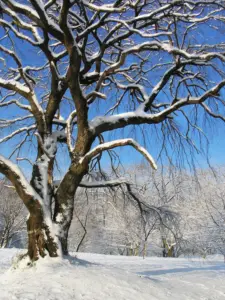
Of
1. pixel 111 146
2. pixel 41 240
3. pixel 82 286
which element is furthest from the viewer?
pixel 111 146

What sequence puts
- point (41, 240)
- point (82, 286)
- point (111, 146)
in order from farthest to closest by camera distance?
1. point (111, 146)
2. point (41, 240)
3. point (82, 286)

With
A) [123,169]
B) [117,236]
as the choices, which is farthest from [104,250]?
[123,169]

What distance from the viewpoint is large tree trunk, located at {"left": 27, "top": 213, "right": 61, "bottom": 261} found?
5209mm

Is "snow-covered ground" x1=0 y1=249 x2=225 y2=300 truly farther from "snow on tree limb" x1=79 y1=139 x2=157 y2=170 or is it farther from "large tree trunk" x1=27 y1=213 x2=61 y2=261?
"snow on tree limb" x1=79 y1=139 x2=157 y2=170

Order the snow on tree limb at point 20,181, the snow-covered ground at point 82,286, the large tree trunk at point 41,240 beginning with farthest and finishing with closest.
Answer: the snow on tree limb at point 20,181 < the large tree trunk at point 41,240 < the snow-covered ground at point 82,286

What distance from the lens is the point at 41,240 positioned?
17.3 ft

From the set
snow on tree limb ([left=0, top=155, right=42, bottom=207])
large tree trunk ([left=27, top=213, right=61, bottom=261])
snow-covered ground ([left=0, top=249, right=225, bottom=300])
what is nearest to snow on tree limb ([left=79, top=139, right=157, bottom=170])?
snow on tree limb ([left=0, top=155, right=42, bottom=207])

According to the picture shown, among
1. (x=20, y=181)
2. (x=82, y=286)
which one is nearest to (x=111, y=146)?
(x=20, y=181)

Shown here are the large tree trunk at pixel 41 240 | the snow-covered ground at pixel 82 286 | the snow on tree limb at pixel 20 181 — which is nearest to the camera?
the snow-covered ground at pixel 82 286

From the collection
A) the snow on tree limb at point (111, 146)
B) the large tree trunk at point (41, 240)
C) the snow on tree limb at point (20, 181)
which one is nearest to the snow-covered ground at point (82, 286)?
the large tree trunk at point (41, 240)

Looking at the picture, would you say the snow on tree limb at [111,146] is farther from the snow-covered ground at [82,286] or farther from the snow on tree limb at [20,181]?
the snow-covered ground at [82,286]

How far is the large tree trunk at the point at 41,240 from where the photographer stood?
5209mm

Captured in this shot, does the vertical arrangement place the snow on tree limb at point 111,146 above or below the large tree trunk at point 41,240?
above

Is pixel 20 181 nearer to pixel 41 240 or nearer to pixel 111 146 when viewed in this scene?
pixel 41 240
